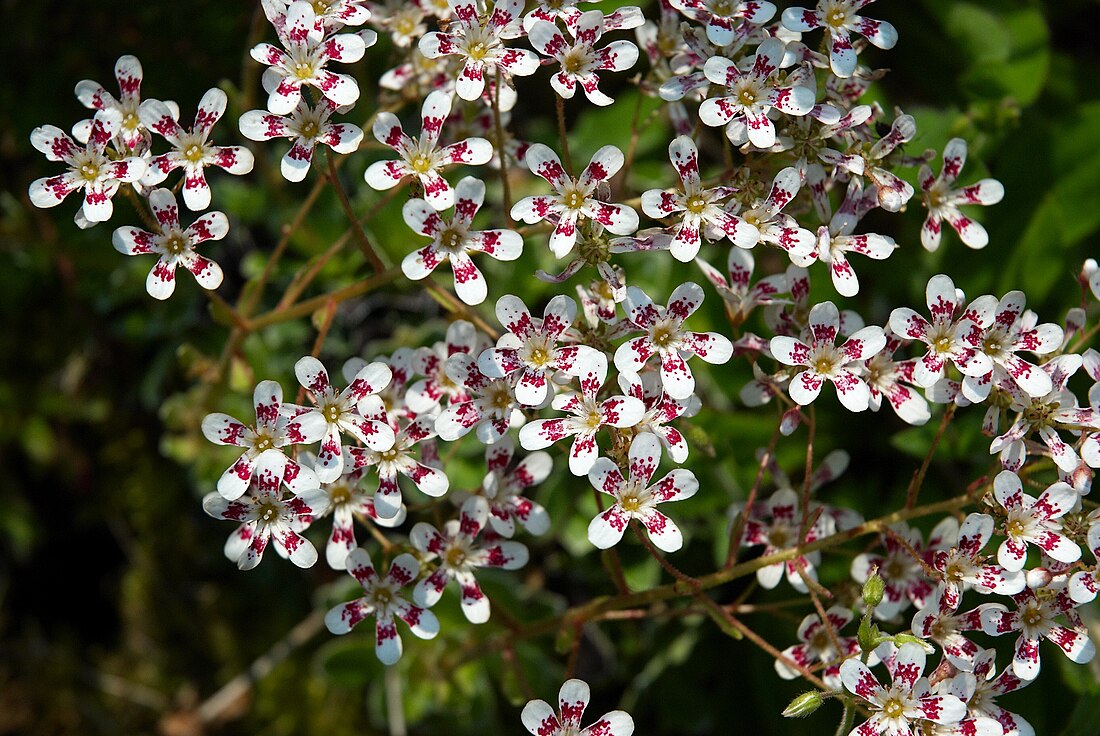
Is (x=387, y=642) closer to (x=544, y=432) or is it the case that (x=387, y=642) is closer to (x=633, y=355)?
(x=544, y=432)

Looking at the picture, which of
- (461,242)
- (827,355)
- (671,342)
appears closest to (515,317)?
(461,242)

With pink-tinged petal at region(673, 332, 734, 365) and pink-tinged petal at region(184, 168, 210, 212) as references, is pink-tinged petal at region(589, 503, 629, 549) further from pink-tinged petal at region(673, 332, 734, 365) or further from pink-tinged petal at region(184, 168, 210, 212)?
pink-tinged petal at region(184, 168, 210, 212)

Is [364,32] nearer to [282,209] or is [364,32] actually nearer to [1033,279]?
[282,209]

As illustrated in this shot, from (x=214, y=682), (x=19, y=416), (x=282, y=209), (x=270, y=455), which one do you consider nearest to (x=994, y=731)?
(x=270, y=455)

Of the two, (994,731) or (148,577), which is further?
(148,577)

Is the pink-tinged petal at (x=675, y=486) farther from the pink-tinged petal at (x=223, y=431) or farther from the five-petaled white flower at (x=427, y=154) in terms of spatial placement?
the pink-tinged petal at (x=223, y=431)

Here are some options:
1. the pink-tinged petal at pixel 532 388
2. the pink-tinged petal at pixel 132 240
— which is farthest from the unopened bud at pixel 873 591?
the pink-tinged petal at pixel 132 240

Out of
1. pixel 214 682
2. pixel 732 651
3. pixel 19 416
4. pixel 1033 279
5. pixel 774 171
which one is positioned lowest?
pixel 214 682

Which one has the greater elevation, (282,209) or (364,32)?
(364,32)
